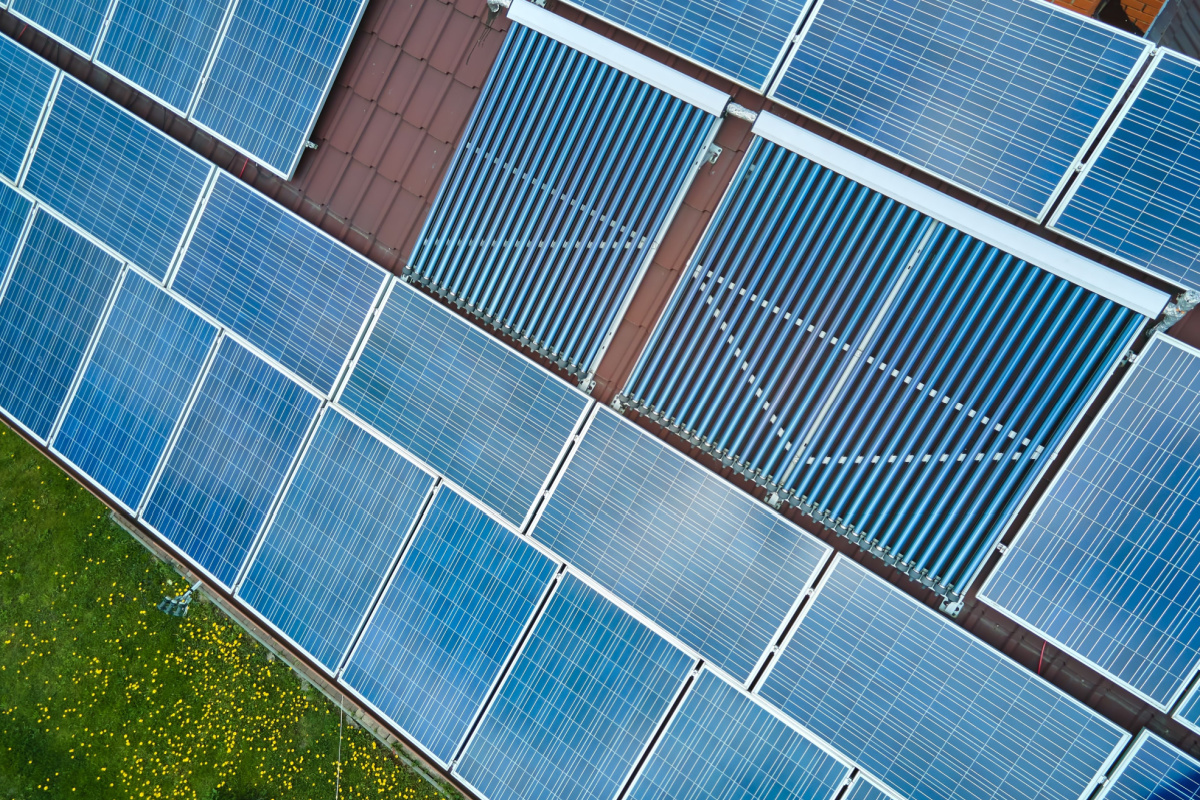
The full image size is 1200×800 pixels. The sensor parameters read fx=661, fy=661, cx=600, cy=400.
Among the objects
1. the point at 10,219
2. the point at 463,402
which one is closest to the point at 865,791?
the point at 463,402

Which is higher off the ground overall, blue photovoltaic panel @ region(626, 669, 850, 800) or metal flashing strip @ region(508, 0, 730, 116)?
metal flashing strip @ region(508, 0, 730, 116)

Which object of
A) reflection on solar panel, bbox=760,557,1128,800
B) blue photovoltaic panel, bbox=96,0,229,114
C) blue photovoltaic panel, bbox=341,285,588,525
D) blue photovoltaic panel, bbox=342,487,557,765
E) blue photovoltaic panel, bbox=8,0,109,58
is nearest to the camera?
reflection on solar panel, bbox=760,557,1128,800

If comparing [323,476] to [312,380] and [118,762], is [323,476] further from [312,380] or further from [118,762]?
[118,762]

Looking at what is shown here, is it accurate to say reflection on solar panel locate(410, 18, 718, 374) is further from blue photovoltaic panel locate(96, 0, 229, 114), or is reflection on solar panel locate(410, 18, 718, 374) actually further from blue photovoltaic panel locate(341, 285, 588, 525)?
blue photovoltaic panel locate(96, 0, 229, 114)

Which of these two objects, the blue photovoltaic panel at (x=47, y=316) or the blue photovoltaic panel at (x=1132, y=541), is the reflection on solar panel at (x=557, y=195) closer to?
the blue photovoltaic panel at (x=1132, y=541)

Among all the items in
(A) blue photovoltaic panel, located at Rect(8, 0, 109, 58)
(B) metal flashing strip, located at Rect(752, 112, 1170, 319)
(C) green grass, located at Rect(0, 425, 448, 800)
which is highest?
(B) metal flashing strip, located at Rect(752, 112, 1170, 319)

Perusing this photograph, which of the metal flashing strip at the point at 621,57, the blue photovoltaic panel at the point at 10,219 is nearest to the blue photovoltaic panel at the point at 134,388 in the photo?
the blue photovoltaic panel at the point at 10,219

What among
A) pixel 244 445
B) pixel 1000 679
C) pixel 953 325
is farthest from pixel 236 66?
pixel 1000 679

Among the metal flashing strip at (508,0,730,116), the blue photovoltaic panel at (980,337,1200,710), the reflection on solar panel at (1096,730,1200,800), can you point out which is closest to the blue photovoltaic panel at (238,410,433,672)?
the metal flashing strip at (508,0,730,116)
